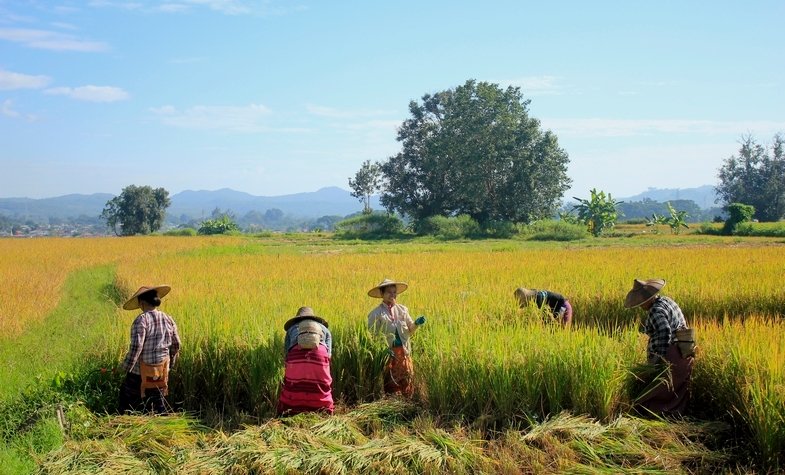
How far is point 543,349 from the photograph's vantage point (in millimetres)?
5176

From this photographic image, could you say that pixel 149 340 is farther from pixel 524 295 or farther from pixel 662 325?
pixel 662 325

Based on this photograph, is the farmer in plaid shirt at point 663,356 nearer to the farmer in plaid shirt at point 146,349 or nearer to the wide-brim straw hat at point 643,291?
the wide-brim straw hat at point 643,291

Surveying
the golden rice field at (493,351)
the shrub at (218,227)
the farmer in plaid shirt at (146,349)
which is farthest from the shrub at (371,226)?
the farmer in plaid shirt at (146,349)

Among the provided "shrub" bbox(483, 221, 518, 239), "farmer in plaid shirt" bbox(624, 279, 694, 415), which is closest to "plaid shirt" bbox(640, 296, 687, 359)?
"farmer in plaid shirt" bbox(624, 279, 694, 415)

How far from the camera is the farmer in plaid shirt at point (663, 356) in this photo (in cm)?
494

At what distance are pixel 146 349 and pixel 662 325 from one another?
14.1 feet

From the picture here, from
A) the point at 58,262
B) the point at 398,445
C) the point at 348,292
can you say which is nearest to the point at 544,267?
the point at 348,292

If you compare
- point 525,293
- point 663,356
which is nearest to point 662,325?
point 663,356

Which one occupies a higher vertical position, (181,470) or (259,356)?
(259,356)

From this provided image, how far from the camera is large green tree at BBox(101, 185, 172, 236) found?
54.2m

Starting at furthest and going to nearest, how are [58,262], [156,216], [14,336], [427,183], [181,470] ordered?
[156,216], [427,183], [58,262], [14,336], [181,470]

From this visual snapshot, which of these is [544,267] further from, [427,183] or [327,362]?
[427,183]

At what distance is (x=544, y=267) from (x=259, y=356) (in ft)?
26.3

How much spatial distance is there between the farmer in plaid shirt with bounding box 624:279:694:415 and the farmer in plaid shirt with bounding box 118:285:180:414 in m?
3.98
